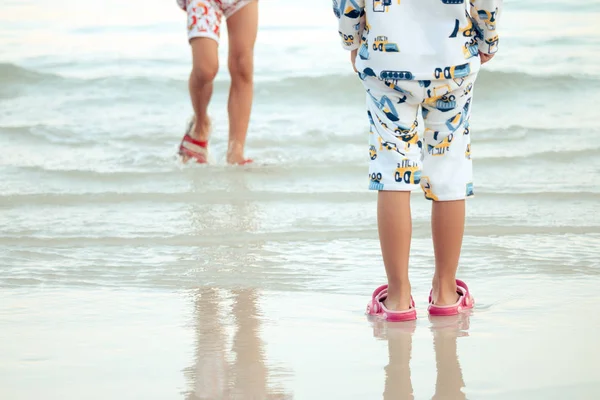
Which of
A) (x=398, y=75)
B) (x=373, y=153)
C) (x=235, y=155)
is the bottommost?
(x=235, y=155)

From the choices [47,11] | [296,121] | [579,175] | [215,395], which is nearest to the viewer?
[215,395]

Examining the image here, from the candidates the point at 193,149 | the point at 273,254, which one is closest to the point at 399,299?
the point at 273,254

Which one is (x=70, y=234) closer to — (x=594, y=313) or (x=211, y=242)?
(x=211, y=242)

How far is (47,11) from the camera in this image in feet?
47.1

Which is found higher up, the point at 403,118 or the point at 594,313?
the point at 403,118

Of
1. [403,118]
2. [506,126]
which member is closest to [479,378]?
[403,118]

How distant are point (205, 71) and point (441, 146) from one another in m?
2.71

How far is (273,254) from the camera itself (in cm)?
400

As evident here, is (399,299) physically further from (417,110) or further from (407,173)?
(417,110)

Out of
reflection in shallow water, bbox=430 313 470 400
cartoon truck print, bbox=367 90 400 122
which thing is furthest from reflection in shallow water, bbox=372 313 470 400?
cartoon truck print, bbox=367 90 400 122

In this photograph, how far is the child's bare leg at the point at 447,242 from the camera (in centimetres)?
310

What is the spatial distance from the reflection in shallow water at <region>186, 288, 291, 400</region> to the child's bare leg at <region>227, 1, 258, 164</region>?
2.35 meters

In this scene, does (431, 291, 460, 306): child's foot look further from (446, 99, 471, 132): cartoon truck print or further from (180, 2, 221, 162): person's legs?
(180, 2, 221, 162): person's legs

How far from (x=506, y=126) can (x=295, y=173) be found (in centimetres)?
222
